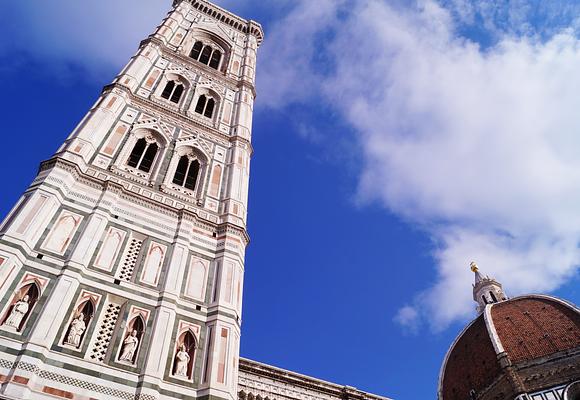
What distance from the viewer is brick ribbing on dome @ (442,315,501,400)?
2711 cm

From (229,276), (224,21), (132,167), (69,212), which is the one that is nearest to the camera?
(69,212)

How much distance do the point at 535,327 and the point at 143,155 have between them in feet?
84.4

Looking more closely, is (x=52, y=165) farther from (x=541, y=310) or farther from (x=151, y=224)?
(x=541, y=310)

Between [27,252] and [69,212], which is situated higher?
[69,212]

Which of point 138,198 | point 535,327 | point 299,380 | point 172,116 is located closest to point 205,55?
point 172,116

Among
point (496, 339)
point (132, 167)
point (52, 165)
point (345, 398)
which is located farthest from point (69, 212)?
point (496, 339)

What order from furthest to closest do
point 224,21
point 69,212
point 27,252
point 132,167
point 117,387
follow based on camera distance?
point 224,21
point 132,167
point 69,212
point 27,252
point 117,387

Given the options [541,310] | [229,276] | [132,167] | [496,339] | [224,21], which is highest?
[224,21]

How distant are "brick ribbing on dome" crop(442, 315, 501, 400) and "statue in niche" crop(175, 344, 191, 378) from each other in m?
23.2

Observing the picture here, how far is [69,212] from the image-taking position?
361 inches

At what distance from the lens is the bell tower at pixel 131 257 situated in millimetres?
6961

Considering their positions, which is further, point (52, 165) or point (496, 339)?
point (496, 339)

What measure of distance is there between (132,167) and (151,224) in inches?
81.9

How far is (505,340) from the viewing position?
92.4 feet
